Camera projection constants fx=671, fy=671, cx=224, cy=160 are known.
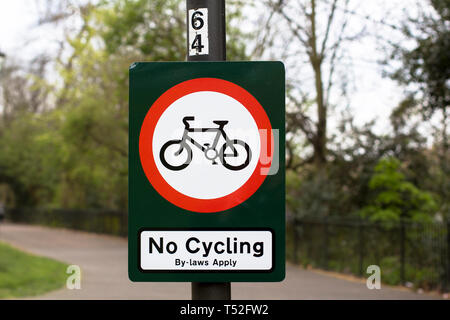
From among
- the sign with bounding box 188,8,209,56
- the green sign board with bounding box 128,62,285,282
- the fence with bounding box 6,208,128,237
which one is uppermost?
the sign with bounding box 188,8,209,56

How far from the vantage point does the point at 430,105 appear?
14.1 meters

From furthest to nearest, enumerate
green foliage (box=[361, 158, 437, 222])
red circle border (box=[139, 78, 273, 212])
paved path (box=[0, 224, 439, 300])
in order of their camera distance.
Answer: green foliage (box=[361, 158, 437, 222]) → paved path (box=[0, 224, 439, 300]) → red circle border (box=[139, 78, 273, 212])

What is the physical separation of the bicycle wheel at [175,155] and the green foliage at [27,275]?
941 cm

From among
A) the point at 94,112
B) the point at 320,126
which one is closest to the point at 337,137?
the point at 320,126

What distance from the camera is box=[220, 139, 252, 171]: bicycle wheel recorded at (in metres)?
2.29

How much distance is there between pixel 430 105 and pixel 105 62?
1815 cm

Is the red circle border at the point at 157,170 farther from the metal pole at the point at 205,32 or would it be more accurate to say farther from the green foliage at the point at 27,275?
the green foliage at the point at 27,275

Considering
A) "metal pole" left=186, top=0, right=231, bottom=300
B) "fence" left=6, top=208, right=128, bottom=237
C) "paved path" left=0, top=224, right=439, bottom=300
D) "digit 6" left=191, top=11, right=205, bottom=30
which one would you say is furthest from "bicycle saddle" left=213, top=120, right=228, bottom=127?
"fence" left=6, top=208, right=128, bottom=237

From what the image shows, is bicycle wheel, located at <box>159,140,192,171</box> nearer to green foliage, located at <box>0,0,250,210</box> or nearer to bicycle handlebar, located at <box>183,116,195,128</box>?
bicycle handlebar, located at <box>183,116,195,128</box>

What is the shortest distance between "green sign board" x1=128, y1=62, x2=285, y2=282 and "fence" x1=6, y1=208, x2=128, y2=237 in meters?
30.2

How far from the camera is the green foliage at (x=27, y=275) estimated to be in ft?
39.6

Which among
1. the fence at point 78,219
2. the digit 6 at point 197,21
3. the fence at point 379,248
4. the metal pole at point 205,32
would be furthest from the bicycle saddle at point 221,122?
the fence at point 78,219

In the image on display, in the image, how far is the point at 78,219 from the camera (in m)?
39.4
